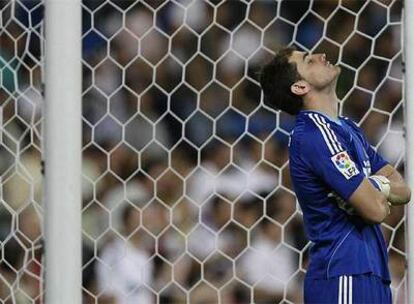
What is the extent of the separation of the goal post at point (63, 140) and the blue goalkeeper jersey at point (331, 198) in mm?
563

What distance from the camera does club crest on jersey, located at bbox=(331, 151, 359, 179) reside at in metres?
2.14

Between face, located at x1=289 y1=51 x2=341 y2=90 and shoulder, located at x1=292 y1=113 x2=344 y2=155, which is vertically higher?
face, located at x1=289 y1=51 x2=341 y2=90

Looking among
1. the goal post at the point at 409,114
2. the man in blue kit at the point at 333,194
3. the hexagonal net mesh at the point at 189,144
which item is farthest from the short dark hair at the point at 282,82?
the hexagonal net mesh at the point at 189,144

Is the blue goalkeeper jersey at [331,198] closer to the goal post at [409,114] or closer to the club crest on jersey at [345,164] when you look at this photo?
the club crest on jersey at [345,164]

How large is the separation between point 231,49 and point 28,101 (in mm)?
662

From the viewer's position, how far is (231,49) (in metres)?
3.48

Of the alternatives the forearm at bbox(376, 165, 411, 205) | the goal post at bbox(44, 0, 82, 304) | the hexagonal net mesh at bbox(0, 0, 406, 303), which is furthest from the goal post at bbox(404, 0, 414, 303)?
the goal post at bbox(44, 0, 82, 304)

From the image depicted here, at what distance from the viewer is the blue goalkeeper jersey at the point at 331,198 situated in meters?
2.17

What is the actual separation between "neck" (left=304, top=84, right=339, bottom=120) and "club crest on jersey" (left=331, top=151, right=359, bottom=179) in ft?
0.43

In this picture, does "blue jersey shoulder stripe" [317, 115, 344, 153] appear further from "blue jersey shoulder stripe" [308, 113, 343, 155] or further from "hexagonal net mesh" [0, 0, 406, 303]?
"hexagonal net mesh" [0, 0, 406, 303]

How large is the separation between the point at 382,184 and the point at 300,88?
0.26m

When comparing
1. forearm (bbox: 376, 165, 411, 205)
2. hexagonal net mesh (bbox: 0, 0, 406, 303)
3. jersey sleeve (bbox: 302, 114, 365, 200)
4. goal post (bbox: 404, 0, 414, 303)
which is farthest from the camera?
hexagonal net mesh (bbox: 0, 0, 406, 303)

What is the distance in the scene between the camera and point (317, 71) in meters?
2.29

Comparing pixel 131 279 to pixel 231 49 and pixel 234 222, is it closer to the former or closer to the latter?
pixel 234 222
